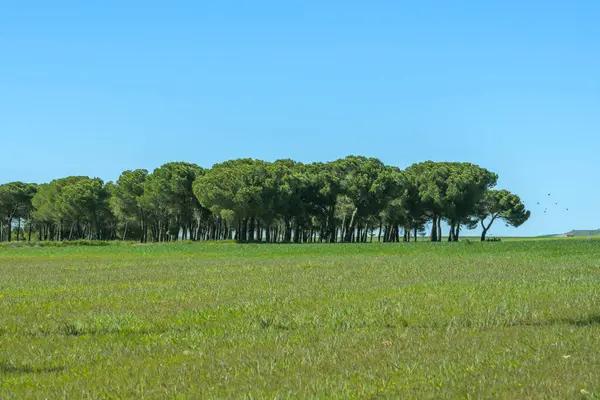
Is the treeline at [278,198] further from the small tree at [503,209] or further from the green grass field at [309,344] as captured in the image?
the green grass field at [309,344]

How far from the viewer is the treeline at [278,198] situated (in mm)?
104562

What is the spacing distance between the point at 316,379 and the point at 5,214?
150957 millimetres

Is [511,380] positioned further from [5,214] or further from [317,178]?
[5,214]

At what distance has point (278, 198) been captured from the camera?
104938mm

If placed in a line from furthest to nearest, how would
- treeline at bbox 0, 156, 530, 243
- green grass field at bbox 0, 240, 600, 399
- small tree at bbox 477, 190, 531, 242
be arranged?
small tree at bbox 477, 190, 531, 242 → treeline at bbox 0, 156, 530, 243 → green grass field at bbox 0, 240, 600, 399

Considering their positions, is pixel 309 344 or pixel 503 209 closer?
pixel 309 344

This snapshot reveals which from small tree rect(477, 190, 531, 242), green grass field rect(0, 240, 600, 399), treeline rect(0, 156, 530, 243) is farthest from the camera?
small tree rect(477, 190, 531, 242)

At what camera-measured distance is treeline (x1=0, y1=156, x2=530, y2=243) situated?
343 feet

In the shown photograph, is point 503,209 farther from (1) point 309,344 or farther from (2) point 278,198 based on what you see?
(1) point 309,344

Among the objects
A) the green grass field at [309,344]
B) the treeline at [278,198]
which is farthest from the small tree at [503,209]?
the green grass field at [309,344]

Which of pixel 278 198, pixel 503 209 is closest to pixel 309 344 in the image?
pixel 278 198

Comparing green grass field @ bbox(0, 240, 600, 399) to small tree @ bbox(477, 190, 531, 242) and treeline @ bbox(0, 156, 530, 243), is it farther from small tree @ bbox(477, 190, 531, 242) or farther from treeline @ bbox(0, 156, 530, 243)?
small tree @ bbox(477, 190, 531, 242)

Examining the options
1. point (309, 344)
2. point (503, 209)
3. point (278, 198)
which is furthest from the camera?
point (503, 209)

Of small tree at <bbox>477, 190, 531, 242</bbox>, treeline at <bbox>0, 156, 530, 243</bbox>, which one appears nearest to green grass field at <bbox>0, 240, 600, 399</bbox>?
treeline at <bbox>0, 156, 530, 243</bbox>
